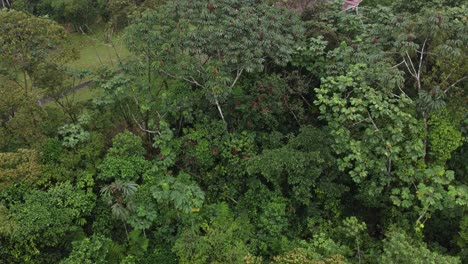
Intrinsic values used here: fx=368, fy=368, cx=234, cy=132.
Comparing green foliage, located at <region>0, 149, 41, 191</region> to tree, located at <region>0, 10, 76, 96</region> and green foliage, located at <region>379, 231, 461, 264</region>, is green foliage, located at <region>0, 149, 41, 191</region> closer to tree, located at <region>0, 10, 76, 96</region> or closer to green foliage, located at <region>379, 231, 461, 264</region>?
tree, located at <region>0, 10, 76, 96</region>

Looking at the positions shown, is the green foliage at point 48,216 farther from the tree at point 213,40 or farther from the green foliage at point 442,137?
the green foliage at point 442,137

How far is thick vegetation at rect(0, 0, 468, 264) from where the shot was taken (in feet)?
33.7

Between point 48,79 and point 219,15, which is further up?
point 219,15

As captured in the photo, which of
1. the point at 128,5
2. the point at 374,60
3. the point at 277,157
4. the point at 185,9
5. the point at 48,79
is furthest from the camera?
the point at 128,5

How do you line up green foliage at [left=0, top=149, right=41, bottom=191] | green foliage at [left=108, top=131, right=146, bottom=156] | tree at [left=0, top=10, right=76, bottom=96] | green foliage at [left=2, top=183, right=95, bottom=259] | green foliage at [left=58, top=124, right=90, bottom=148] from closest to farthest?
green foliage at [left=2, top=183, right=95, bottom=259] < green foliage at [left=0, top=149, right=41, bottom=191] < green foliage at [left=108, top=131, right=146, bottom=156] < green foliage at [left=58, top=124, right=90, bottom=148] < tree at [left=0, top=10, right=76, bottom=96]

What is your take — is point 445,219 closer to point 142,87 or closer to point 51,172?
point 142,87

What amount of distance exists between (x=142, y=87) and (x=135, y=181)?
11.2 ft

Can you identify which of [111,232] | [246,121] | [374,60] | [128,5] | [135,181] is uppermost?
[374,60]

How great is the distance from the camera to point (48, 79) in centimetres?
1220

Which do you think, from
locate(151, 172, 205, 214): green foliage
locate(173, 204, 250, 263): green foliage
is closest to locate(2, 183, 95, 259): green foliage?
→ locate(151, 172, 205, 214): green foliage

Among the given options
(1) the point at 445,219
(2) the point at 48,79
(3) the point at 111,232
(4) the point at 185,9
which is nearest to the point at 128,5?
(4) the point at 185,9

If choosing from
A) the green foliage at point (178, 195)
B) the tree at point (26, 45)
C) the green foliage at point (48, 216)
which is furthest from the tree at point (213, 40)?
the green foliage at point (48, 216)

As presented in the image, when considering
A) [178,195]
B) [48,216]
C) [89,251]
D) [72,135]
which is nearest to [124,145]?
[72,135]

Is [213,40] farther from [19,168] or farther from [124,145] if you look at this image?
[19,168]
